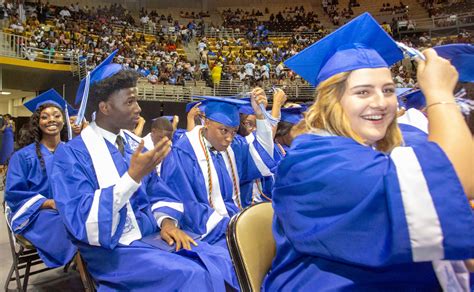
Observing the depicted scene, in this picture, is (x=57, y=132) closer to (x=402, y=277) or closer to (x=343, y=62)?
(x=343, y=62)

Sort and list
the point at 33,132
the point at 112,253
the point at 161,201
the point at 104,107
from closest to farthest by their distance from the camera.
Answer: the point at 112,253 → the point at 104,107 → the point at 161,201 → the point at 33,132

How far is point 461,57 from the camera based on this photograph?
1675 mm

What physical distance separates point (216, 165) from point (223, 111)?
0.42m

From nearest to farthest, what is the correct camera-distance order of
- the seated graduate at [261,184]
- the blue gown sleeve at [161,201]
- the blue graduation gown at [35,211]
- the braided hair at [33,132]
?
the blue gown sleeve at [161,201] < the blue graduation gown at [35,211] < the seated graduate at [261,184] < the braided hair at [33,132]

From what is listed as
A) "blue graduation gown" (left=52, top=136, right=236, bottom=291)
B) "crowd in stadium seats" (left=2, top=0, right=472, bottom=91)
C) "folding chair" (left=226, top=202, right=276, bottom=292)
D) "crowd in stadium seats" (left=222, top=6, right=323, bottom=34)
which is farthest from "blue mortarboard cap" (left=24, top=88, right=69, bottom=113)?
"crowd in stadium seats" (left=222, top=6, right=323, bottom=34)

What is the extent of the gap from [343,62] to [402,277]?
64 centimetres

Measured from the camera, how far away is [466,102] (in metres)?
1.60

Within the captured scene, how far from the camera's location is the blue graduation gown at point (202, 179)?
9.58ft

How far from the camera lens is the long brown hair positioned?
123cm

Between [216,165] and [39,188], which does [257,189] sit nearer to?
[216,165]

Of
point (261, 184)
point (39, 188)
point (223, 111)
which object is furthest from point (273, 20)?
point (39, 188)

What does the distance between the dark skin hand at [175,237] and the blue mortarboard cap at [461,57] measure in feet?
5.18

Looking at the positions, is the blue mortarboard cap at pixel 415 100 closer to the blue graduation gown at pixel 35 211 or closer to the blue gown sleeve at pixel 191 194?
the blue gown sleeve at pixel 191 194

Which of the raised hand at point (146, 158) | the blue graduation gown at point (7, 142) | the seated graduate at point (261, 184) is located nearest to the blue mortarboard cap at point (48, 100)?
the seated graduate at point (261, 184)
